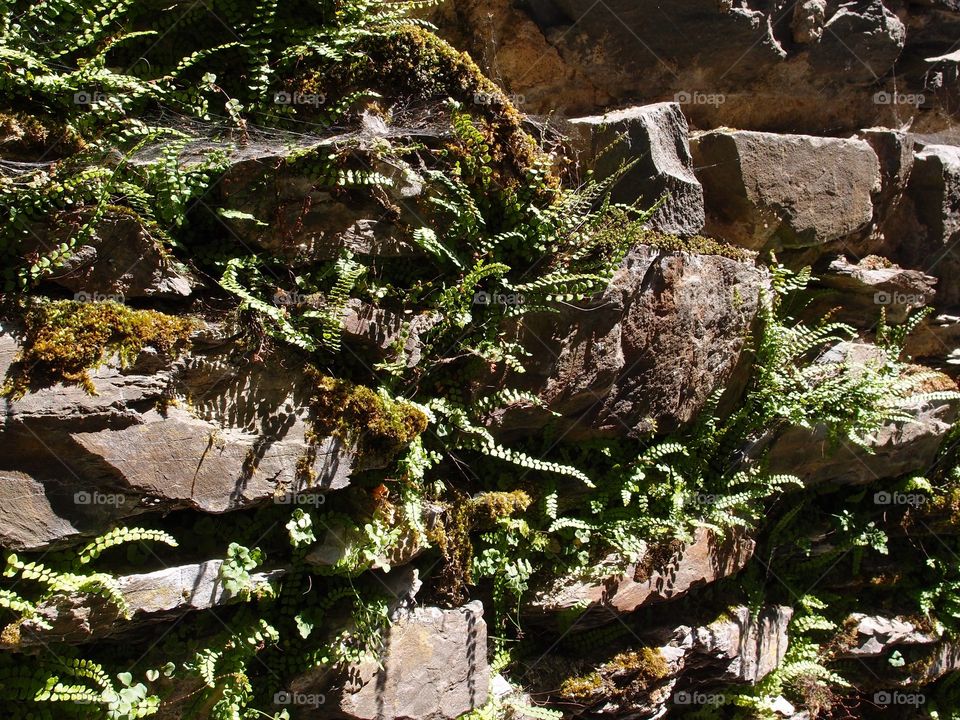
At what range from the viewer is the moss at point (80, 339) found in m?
3.60

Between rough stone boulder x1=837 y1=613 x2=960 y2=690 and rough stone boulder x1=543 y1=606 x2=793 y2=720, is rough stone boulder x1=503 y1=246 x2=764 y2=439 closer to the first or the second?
rough stone boulder x1=543 y1=606 x2=793 y2=720

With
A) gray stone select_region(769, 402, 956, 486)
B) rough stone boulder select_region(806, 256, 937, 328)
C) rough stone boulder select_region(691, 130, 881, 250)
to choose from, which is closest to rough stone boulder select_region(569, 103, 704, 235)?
rough stone boulder select_region(691, 130, 881, 250)

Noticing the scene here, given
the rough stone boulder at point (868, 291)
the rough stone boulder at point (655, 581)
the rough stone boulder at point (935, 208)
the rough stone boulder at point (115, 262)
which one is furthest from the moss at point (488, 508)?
the rough stone boulder at point (935, 208)

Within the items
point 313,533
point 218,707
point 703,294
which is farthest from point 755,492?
point 218,707

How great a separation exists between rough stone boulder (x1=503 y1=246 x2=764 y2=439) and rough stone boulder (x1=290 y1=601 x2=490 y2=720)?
1.44 m

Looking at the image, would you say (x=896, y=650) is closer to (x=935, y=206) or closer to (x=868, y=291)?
(x=868, y=291)

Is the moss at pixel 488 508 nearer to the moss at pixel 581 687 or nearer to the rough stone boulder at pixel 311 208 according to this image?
the moss at pixel 581 687

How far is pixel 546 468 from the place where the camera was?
4953mm

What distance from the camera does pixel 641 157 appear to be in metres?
5.28

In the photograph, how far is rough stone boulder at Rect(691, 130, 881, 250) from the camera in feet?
18.9

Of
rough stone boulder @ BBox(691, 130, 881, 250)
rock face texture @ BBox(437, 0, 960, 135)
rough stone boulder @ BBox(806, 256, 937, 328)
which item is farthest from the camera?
rough stone boulder @ BBox(806, 256, 937, 328)

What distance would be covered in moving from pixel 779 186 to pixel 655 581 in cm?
333

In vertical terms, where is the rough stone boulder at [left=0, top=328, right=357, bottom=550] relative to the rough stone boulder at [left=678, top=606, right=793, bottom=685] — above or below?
above

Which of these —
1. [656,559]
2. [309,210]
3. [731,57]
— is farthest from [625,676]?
[731,57]
